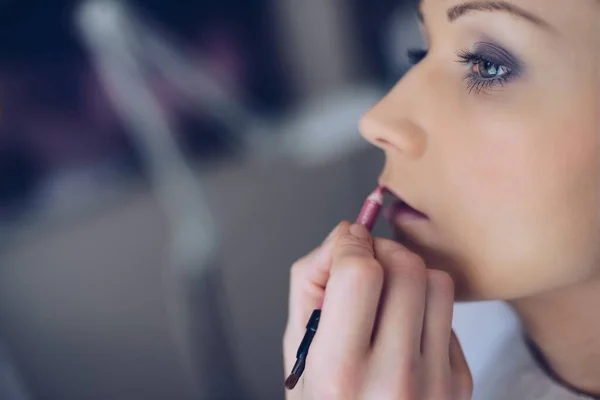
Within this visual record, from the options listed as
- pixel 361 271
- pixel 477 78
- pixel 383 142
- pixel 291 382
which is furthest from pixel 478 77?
pixel 291 382

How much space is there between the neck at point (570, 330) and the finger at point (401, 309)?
0.53ft

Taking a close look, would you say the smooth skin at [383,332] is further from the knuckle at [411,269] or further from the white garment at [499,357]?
the white garment at [499,357]

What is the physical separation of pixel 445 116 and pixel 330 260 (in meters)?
0.19

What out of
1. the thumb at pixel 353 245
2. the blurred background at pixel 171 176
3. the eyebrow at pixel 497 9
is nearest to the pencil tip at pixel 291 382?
the thumb at pixel 353 245

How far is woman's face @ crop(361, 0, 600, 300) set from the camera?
49 cm

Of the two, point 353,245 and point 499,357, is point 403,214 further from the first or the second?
point 499,357

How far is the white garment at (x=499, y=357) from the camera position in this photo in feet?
2.26

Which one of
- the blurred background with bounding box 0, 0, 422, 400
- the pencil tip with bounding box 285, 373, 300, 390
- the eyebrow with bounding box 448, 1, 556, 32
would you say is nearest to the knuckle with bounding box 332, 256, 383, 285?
the pencil tip with bounding box 285, 373, 300, 390

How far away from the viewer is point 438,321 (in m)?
0.56

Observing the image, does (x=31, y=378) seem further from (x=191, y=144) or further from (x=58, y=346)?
(x=191, y=144)

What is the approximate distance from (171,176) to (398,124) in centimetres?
70

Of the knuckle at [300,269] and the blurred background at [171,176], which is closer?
the knuckle at [300,269]

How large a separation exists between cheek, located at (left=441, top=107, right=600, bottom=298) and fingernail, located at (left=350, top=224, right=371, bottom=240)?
0.09 meters

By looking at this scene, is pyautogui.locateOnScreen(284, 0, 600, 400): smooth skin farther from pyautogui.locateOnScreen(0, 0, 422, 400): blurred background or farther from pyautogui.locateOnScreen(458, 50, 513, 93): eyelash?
pyautogui.locateOnScreen(0, 0, 422, 400): blurred background
